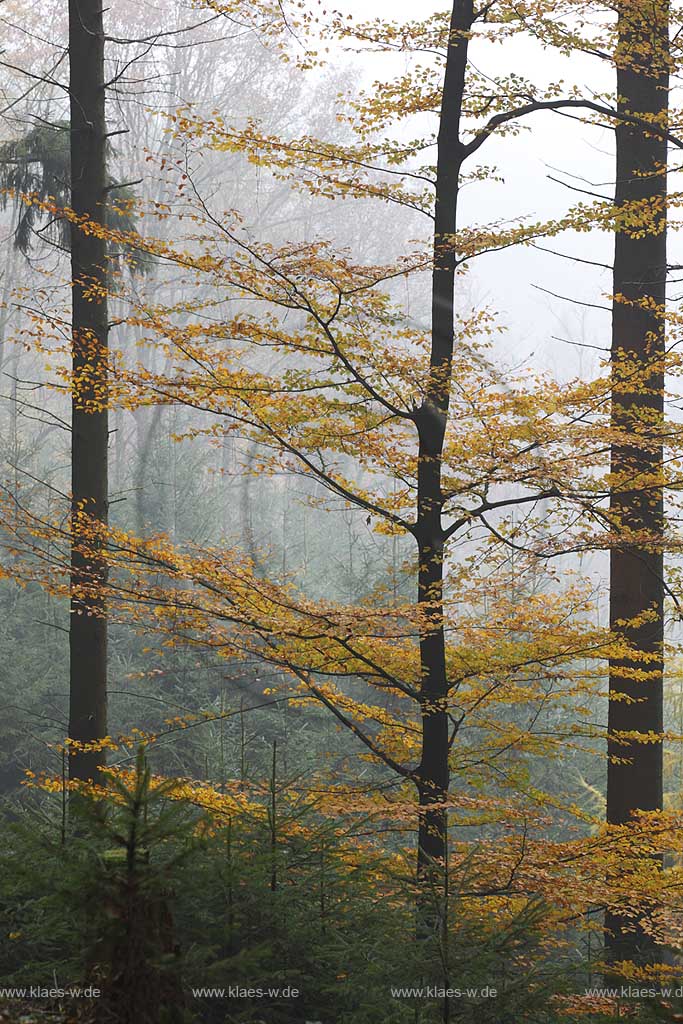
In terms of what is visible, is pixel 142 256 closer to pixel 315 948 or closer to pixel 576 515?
pixel 576 515

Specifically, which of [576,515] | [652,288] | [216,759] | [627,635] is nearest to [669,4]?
[652,288]

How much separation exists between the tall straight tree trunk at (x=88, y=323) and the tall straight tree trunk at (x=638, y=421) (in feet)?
12.9

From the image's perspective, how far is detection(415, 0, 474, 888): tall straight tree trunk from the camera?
5.98 meters

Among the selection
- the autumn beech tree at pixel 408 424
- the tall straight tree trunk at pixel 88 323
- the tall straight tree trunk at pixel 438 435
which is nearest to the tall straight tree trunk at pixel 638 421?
the autumn beech tree at pixel 408 424

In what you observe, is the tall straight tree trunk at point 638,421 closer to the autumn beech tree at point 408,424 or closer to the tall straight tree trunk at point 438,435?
the autumn beech tree at point 408,424

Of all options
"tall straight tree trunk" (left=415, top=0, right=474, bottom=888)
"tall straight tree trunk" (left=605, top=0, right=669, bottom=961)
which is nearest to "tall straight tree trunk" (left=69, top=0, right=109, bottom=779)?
"tall straight tree trunk" (left=415, top=0, right=474, bottom=888)

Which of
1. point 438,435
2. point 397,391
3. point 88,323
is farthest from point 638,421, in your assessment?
point 88,323

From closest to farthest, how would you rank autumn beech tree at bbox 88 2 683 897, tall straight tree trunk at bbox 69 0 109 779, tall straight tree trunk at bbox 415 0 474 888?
autumn beech tree at bbox 88 2 683 897
tall straight tree trunk at bbox 415 0 474 888
tall straight tree trunk at bbox 69 0 109 779

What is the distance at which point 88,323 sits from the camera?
7.36 m

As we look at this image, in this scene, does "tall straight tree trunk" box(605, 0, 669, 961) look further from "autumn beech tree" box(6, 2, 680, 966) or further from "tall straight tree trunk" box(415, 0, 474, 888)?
"tall straight tree trunk" box(415, 0, 474, 888)

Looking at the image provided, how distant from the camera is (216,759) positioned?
474 inches

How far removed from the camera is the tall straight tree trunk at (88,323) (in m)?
7.20

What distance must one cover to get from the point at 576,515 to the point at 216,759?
700 cm

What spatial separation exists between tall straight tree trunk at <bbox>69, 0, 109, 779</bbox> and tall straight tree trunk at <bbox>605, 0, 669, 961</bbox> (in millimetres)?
3940
